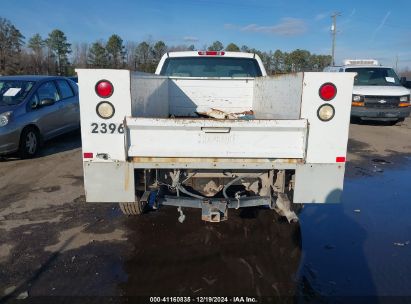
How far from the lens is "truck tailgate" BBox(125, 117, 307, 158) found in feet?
10.8

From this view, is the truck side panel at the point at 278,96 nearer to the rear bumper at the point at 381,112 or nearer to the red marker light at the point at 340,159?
the red marker light at the point at 340,159

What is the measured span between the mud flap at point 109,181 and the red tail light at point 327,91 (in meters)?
1.88

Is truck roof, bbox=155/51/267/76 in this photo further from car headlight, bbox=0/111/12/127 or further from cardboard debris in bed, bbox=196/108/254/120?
car headlight, bbox=0/111/12/127

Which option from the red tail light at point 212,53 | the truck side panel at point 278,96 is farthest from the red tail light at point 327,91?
the red tail light at point 212,53

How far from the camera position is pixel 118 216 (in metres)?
4.74

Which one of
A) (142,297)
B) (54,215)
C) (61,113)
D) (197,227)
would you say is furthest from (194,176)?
(61,113)

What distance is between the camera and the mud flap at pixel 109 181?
333cm

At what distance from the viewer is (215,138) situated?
3363 millimetres

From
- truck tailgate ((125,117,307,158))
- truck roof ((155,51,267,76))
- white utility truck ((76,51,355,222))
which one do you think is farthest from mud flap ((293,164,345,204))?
truck roof ((155,51,267,76))

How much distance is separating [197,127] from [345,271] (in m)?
1.96

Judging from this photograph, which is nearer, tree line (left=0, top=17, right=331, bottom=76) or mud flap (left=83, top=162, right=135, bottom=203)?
mud flap (left=83, top=162, right=135, bottom=203)

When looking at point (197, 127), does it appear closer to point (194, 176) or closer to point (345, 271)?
point (194, 176)

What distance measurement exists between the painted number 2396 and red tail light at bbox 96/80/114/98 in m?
0.26

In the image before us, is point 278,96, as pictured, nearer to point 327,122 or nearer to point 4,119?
point 327,122
